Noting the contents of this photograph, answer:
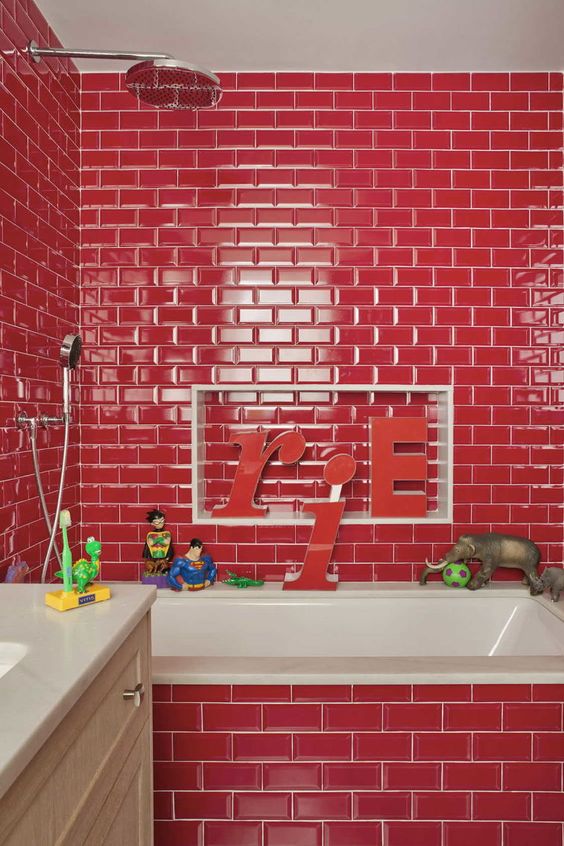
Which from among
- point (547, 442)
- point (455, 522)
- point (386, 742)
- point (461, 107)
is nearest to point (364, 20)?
point (461, 107)

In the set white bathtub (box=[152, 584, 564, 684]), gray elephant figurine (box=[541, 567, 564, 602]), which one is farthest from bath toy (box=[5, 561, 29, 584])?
gray elephant figurine (box=[541, 567, 564, 602])

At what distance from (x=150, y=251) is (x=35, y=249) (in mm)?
609

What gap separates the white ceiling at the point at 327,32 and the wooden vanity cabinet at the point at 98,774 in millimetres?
2184

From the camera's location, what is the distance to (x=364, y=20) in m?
2.44

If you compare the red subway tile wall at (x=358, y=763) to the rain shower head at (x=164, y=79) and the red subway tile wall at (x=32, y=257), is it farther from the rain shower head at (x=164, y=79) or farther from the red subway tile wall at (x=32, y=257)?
the rain shower head at (x=164, y=79)

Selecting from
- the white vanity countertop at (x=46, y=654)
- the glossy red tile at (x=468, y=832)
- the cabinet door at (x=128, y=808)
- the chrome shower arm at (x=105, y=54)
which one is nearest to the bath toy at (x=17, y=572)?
the white vanity countertop at (x=46, y=654)

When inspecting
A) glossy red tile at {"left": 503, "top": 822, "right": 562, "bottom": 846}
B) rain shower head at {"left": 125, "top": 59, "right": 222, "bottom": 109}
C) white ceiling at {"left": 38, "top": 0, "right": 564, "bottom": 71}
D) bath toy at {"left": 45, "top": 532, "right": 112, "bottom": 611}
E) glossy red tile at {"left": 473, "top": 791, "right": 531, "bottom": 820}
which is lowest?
glossy red tile at {"left": 503, "top": 822, "right": 562, "bottom": 846}

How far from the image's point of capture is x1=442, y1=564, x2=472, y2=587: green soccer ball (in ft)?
8.89

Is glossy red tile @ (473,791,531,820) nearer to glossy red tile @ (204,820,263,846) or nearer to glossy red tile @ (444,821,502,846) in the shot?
glossy red tile @ (444,821,502,846)

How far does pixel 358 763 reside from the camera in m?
1.84

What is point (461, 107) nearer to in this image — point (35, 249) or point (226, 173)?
point (226, 173)

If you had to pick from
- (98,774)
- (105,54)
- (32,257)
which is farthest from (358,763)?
(105,54)

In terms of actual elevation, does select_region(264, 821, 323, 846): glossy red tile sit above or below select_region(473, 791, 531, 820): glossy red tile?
below

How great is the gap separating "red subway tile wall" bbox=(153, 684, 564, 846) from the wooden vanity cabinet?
13.3 inches
